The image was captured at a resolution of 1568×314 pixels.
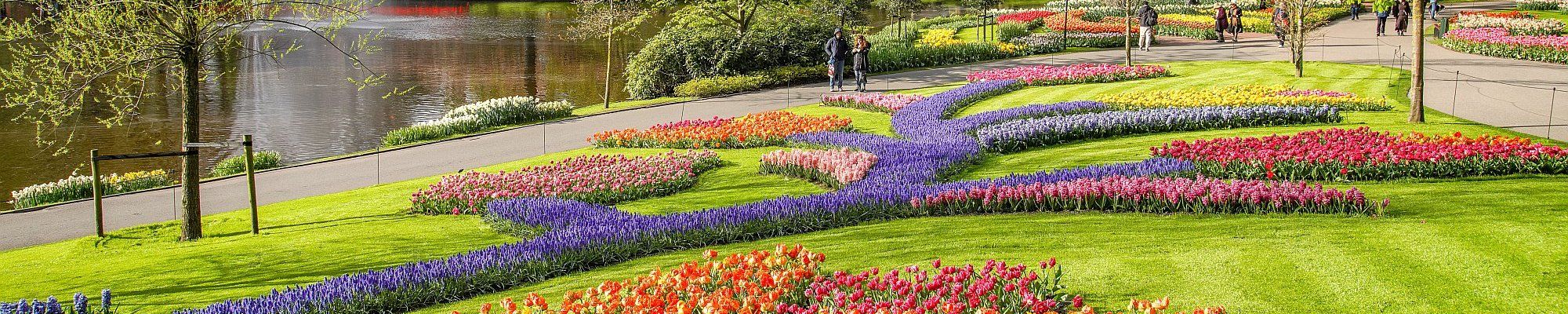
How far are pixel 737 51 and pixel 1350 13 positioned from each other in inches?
1196

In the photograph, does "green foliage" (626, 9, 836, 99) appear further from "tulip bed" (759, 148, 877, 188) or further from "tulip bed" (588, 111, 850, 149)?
"tulip bed" (759, 148, 877, 188)

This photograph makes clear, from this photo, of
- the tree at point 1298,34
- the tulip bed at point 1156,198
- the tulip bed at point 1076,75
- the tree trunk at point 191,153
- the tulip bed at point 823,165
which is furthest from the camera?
the tulip bed at point 1076,75

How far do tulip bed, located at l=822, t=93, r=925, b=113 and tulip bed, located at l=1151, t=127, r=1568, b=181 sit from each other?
25.2 ft

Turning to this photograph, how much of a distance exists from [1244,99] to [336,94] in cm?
2323

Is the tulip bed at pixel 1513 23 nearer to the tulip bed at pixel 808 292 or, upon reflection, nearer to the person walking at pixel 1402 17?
the person walking at pixel 1402 17

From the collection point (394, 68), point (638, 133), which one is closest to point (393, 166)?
point (638, 133)

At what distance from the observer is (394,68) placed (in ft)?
118

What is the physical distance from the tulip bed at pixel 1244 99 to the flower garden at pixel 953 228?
59cm

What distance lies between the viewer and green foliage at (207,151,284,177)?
53.9 ft

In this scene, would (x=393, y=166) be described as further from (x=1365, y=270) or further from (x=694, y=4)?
(x=694, y=4)

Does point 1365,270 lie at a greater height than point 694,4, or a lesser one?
lesser

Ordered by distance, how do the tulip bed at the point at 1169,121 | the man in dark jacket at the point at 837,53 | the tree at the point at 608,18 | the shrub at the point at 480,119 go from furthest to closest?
the tree at the point at 608,18
the man in dark jacket at the point at 837,53
the shrub at the point at 480,119
the tulip bed at the point at 1169,121

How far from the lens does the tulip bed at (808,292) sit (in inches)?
239

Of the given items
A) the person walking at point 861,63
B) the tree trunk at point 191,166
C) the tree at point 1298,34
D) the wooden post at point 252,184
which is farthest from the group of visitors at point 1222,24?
the tree trunk at point 191,166
